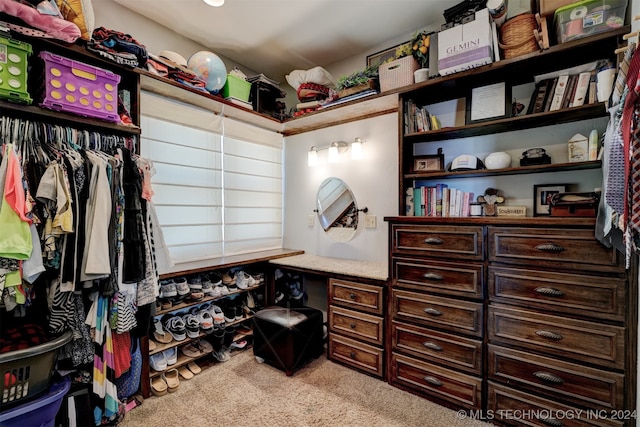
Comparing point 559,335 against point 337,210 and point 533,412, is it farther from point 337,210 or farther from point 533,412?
point 337,210

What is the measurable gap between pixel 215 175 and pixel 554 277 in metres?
2.47

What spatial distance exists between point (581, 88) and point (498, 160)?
0.53 metres

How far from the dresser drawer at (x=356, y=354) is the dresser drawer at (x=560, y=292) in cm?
92

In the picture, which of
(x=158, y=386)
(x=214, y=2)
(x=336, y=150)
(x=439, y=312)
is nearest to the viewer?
(x=439, y=312)

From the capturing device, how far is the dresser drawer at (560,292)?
1.38m

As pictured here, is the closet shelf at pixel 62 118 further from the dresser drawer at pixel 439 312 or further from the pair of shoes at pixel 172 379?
the dresser drawer at pixel 439 312

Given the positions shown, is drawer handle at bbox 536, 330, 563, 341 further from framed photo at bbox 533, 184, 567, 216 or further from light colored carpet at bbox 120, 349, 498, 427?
framed photo at bbox 533, 184, 567, 216

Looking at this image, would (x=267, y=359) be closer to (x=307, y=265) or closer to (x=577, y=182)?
(x=307, y=265)

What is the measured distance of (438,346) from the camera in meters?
1.82

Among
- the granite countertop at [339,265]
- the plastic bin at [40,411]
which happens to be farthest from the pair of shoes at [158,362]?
the granite countertop at [339,265]

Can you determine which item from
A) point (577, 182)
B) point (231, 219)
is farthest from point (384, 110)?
point (231, 219)

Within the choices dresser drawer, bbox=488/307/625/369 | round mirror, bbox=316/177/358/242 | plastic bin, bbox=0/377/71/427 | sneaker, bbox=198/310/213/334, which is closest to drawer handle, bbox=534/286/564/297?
dresser drawer, bbox=488/307/625/369

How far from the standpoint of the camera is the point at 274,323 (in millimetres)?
2197

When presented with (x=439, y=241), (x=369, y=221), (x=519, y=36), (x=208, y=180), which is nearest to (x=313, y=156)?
(x=369, y=221)
